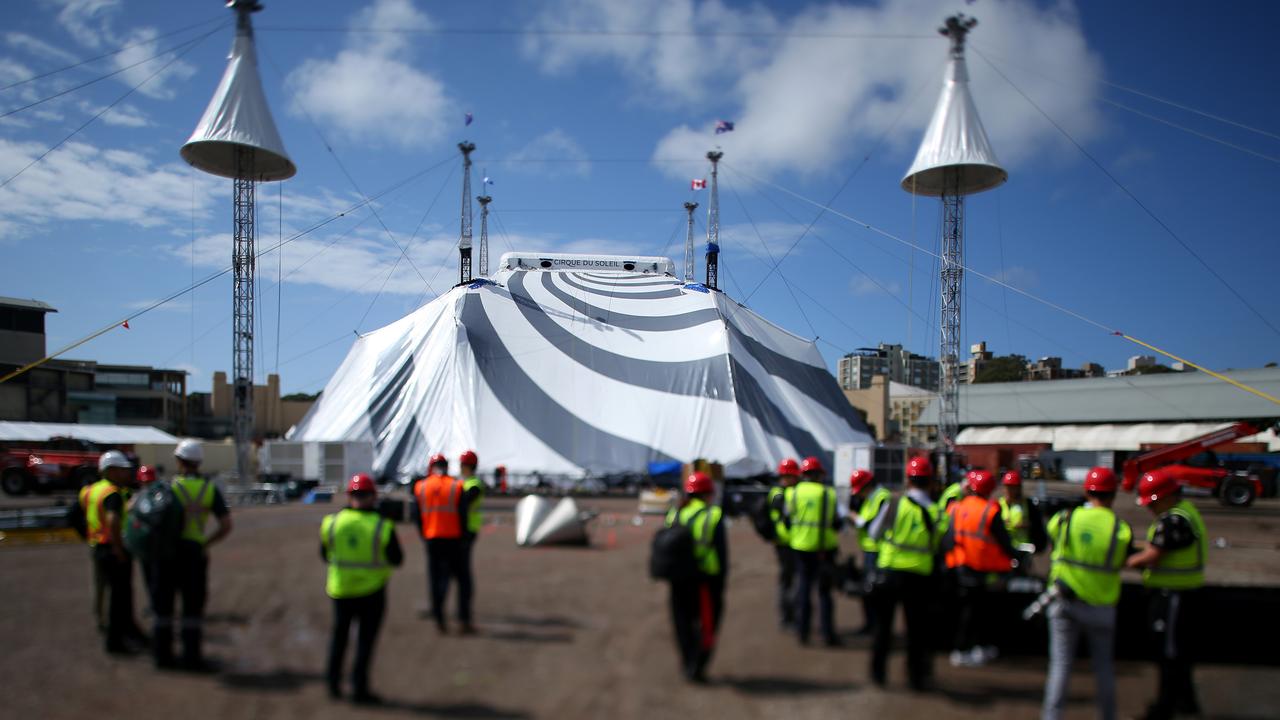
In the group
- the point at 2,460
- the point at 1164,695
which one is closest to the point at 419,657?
the point at 1164,695

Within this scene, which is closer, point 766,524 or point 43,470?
point 766,524

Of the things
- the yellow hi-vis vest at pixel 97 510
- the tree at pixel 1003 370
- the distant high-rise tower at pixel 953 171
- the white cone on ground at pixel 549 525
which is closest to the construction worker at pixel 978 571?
the white cone on ground at pixel 549 525

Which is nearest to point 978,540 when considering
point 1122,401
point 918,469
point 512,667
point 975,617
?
point 975,617

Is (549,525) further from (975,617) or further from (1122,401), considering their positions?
(1122,401)

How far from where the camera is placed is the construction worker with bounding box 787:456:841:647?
15.6ft

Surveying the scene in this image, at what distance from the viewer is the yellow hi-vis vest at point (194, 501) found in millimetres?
4289

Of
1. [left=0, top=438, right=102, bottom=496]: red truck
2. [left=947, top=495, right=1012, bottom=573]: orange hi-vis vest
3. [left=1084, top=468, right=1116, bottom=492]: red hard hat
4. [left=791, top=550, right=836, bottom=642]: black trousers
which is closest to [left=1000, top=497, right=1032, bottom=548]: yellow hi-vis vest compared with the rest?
[left=947, top=495, right=1012, bottom=573]: orange hi-vis vest

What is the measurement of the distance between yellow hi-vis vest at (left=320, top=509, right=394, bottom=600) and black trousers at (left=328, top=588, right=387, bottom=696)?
0.16 ft

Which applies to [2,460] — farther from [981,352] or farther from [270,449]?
[981,352]

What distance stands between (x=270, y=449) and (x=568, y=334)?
556 centimetres

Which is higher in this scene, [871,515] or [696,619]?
[871,515]

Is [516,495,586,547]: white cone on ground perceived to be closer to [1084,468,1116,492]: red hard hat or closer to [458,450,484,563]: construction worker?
[458,450,484,563]: construction worker

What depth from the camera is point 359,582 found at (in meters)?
3.72

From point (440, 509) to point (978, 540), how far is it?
3406mm
